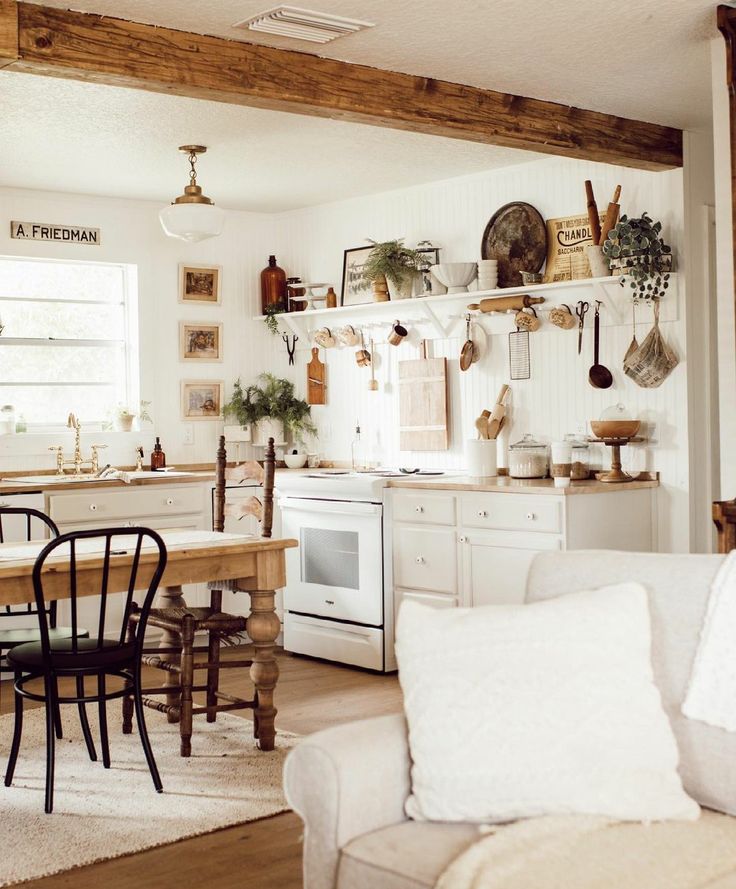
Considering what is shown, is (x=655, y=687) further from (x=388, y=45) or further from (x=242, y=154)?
(x=242, y=154)

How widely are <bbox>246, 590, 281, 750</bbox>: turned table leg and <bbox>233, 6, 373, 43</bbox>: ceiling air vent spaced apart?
1883 millimetres

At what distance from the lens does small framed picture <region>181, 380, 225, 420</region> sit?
678 centimetres

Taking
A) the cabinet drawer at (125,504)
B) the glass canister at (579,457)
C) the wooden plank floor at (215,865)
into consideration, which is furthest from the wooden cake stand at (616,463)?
the wooden plank floor at (215,865)

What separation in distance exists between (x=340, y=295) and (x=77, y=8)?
132 inches

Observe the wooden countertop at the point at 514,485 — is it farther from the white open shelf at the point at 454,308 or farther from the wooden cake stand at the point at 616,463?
the white open shelf at the point at 454,308

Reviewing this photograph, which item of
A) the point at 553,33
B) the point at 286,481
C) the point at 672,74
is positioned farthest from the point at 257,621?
the point at 672,74

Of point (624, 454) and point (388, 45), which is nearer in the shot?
point (388, 45)

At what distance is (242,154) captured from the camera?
17.9ft

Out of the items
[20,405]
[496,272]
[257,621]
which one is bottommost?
[257,621]

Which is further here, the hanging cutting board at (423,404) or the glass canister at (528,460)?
the hanging cutting board at (423,404)

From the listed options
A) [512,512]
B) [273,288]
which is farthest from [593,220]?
[273,288]

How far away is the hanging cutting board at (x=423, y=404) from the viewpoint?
20.0 feet

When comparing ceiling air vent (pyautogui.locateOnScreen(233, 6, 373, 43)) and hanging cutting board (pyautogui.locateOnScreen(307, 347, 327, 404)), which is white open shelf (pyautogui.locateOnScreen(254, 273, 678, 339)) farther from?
ceiling air vent (pyautogui.locateOnScreen(233, 6, 373, 43))

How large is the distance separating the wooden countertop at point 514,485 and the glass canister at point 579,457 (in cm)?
5
